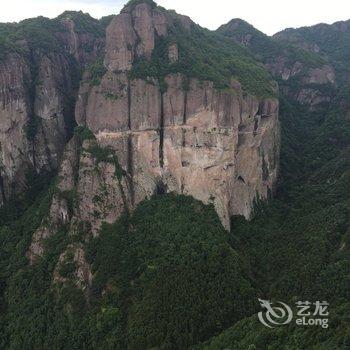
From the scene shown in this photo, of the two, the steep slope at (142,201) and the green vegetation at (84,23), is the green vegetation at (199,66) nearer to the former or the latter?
the steep slope at (142,201)

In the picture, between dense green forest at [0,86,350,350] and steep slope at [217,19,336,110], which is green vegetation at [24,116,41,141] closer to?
dense green forest at [0,86,350,350]

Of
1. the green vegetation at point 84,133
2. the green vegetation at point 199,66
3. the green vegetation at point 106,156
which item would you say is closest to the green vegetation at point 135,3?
the green vegetation at point 199,66

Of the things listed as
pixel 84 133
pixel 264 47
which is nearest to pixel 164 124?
pixel 84 133

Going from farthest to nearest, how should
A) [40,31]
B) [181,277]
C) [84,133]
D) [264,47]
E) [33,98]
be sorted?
[264,47] < [40,31] < [33,98] < [84,133] < [181,277]

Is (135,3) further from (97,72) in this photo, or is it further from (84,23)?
(84,23)

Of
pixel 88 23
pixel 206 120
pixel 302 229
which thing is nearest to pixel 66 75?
pixel 88 23

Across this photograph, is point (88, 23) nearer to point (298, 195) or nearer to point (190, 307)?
point (298, 195)

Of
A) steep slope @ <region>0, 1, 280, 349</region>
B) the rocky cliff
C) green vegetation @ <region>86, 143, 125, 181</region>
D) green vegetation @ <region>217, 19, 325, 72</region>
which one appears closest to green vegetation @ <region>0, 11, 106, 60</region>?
steep slope @ <region>0, 1, 280, 349</region>

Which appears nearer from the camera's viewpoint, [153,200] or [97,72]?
[153,200]
